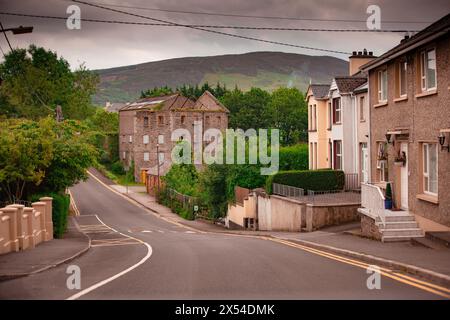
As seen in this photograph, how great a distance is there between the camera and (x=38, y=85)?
8831cm

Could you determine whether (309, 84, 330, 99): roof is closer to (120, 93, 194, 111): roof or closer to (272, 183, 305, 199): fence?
(272, 183, 305, 199): fence

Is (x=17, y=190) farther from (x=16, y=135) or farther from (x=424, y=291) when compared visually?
(x=424, y=291)

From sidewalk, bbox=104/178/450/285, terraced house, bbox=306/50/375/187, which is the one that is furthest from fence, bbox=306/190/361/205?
sidewalk, bbox=104/178/450/285

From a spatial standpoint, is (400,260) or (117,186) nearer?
(400,260)

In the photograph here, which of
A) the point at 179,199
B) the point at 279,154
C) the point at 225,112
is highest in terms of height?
the point at 225,112

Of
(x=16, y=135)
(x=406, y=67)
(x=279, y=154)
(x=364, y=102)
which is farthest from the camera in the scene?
(x=279, y=154)

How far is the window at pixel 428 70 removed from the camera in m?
22.0

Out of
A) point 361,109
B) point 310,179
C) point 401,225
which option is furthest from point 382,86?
point 310,179

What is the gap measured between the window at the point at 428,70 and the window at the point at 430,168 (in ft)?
6.55

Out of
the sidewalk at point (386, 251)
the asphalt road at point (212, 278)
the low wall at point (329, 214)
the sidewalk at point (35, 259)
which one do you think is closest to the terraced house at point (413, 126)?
the sidewalk at point (386, 251)

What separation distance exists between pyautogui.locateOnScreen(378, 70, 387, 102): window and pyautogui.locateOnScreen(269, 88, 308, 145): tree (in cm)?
7543

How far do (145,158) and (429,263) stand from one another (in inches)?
3098

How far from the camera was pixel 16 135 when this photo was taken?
32.7m
